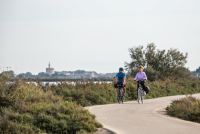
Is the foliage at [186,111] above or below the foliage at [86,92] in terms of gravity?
below

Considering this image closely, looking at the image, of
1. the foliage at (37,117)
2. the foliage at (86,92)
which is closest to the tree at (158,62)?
the foliage at (86,92)

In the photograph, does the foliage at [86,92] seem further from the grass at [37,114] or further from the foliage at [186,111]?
the foliage at [186,111]

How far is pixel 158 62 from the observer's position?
4891cm

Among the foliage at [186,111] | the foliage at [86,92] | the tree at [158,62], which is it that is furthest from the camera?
the tree at [158,62]

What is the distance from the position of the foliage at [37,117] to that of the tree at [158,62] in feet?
120

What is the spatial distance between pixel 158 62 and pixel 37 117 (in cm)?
4082

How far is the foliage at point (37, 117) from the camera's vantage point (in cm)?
901

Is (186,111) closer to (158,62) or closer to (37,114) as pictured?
(37,114)

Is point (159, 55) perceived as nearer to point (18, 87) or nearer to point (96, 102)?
point (96, 102)

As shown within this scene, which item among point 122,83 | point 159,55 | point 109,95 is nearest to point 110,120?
point 122,83

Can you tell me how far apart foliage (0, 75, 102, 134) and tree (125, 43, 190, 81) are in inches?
1442

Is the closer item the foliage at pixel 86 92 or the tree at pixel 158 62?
the foliage at pixel 86 92

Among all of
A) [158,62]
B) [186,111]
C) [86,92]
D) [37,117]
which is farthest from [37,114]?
[158,62]

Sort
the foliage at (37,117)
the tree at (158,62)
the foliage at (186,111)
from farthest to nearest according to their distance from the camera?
the tree at (158,62), the foliage at (186,111), the foliage at (37,117)
